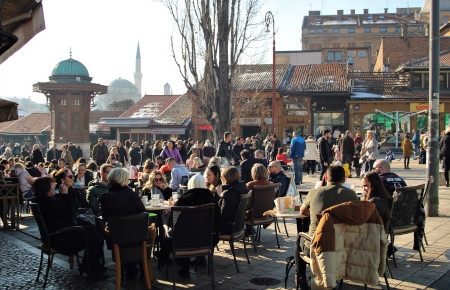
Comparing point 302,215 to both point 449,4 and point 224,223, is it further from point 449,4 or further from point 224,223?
point 449,4

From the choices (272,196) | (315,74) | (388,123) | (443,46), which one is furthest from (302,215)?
(443,46)

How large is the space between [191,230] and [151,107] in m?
42.8

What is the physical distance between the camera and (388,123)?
3544 cm

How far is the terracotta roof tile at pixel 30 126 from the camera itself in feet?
176

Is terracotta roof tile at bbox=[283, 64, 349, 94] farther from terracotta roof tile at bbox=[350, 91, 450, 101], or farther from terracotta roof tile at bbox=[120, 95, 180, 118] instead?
terracotta roof tile at bbox=[120, 95, 180, 118]

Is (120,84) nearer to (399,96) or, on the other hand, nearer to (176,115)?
(176,115)

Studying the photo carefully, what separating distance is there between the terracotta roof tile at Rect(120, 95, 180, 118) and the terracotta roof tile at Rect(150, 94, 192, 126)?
4.12 feet

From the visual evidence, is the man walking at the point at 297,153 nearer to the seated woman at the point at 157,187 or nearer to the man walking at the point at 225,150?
the man walking at the point at 225,150

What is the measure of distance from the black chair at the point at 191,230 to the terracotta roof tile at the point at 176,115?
3619 centimetres

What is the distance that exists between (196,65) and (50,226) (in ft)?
46.3

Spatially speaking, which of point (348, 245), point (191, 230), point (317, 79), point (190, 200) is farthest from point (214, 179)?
point (317, 79)

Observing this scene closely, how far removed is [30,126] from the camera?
54.8 metres

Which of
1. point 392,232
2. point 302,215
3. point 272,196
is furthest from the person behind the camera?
point 272,196

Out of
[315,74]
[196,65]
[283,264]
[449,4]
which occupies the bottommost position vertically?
[283,264]
